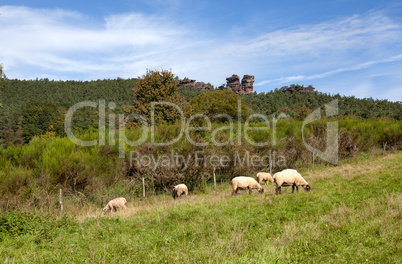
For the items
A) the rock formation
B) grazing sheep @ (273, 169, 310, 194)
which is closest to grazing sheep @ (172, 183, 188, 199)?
grazing sheep @ (273, 169, 310, 194)

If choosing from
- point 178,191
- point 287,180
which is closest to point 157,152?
point 178,191

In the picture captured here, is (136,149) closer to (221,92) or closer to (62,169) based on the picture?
(62,169)

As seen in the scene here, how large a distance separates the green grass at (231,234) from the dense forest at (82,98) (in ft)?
66.6

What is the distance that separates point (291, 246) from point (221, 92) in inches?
1438

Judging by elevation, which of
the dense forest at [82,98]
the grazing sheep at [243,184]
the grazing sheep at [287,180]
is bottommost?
the grazing sheep at [243,184]

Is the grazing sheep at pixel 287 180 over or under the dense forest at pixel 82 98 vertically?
A: under

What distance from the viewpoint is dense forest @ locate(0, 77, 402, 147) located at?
51.8m

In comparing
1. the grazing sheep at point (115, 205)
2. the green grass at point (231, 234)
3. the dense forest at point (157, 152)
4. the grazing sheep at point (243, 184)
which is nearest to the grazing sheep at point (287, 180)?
the grazing sheep at point (243, 184)

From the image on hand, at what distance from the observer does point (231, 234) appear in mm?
6277

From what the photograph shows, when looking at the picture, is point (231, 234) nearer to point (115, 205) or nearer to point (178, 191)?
point (115, 205)

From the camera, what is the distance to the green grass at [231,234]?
5.01m

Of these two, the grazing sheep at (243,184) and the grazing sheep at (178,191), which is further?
the grazing sheep at (178,191)

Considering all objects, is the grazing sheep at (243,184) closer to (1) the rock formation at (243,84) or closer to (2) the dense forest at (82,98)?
(2) the dense forest at (82,98)

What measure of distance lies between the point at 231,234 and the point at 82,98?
85756mm
